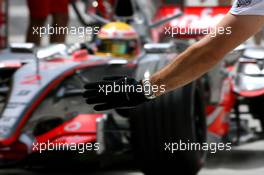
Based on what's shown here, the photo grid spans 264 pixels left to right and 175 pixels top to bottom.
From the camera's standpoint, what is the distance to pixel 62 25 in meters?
10.7

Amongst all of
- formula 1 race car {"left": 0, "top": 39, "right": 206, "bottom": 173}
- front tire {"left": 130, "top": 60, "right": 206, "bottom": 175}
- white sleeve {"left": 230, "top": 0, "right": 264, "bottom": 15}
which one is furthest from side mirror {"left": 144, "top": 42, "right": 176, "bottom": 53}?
white sleeve {"left": 230, "top": 0, "right": 264, "bottom": 15}

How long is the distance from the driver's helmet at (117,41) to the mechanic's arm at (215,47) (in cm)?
515

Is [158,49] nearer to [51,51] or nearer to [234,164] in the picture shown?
[51,51]

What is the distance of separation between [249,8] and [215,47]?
221mm

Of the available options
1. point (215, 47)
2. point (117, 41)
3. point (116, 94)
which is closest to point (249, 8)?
point (215, 47)

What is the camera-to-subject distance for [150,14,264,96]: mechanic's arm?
4441 mm

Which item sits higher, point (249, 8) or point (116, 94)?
point (249, 8)

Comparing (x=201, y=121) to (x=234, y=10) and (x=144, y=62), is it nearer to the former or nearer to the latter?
(x=144, y=62)

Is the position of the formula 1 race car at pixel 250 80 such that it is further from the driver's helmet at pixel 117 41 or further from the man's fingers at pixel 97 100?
the man's fingers at pixel 97 100

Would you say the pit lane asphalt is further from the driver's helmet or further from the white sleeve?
the white sleeve

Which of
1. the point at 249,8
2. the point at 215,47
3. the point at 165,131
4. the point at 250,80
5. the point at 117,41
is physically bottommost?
the point at 250,80

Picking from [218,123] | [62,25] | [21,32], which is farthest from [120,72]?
[21,32]

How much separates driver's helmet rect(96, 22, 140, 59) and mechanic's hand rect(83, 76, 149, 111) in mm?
4709

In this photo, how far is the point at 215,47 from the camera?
4.46 meters
